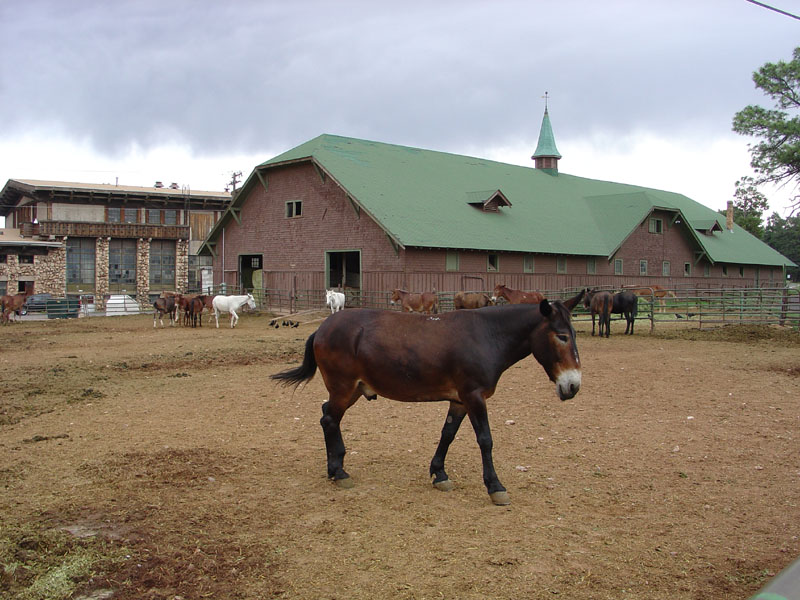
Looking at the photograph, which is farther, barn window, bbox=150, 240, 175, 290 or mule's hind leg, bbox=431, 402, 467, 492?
barn window, bbox=150, 240, 175, 290

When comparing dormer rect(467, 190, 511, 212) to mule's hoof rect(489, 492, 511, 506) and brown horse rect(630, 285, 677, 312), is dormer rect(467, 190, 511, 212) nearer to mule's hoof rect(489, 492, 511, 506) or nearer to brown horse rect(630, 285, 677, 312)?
brown horse rect(630, 285, 677, 312)

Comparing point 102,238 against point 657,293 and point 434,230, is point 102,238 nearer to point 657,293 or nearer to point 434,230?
point 434,230

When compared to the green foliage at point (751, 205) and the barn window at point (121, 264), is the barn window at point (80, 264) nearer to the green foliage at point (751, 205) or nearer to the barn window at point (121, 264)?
the barn window at point (121, 264)

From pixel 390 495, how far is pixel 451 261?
78.8 ft

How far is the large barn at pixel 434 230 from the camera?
29656mm

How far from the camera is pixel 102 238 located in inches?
1815

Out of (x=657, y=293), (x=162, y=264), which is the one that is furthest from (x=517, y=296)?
(x=162, y=264)

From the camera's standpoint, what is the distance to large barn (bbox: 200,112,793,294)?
1168 inches

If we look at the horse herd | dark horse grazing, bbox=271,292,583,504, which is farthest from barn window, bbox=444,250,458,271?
dark horse grazing, bbox=271,292,583,504

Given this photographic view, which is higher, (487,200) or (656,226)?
(487,200)

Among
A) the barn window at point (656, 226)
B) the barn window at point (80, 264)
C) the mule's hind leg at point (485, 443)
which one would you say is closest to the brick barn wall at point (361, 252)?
the barn window at point (656, 226)

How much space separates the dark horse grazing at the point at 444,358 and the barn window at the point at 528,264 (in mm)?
27048

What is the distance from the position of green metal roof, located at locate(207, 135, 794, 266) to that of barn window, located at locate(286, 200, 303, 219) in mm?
2052

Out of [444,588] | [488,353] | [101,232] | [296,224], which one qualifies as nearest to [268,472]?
[488,353]
